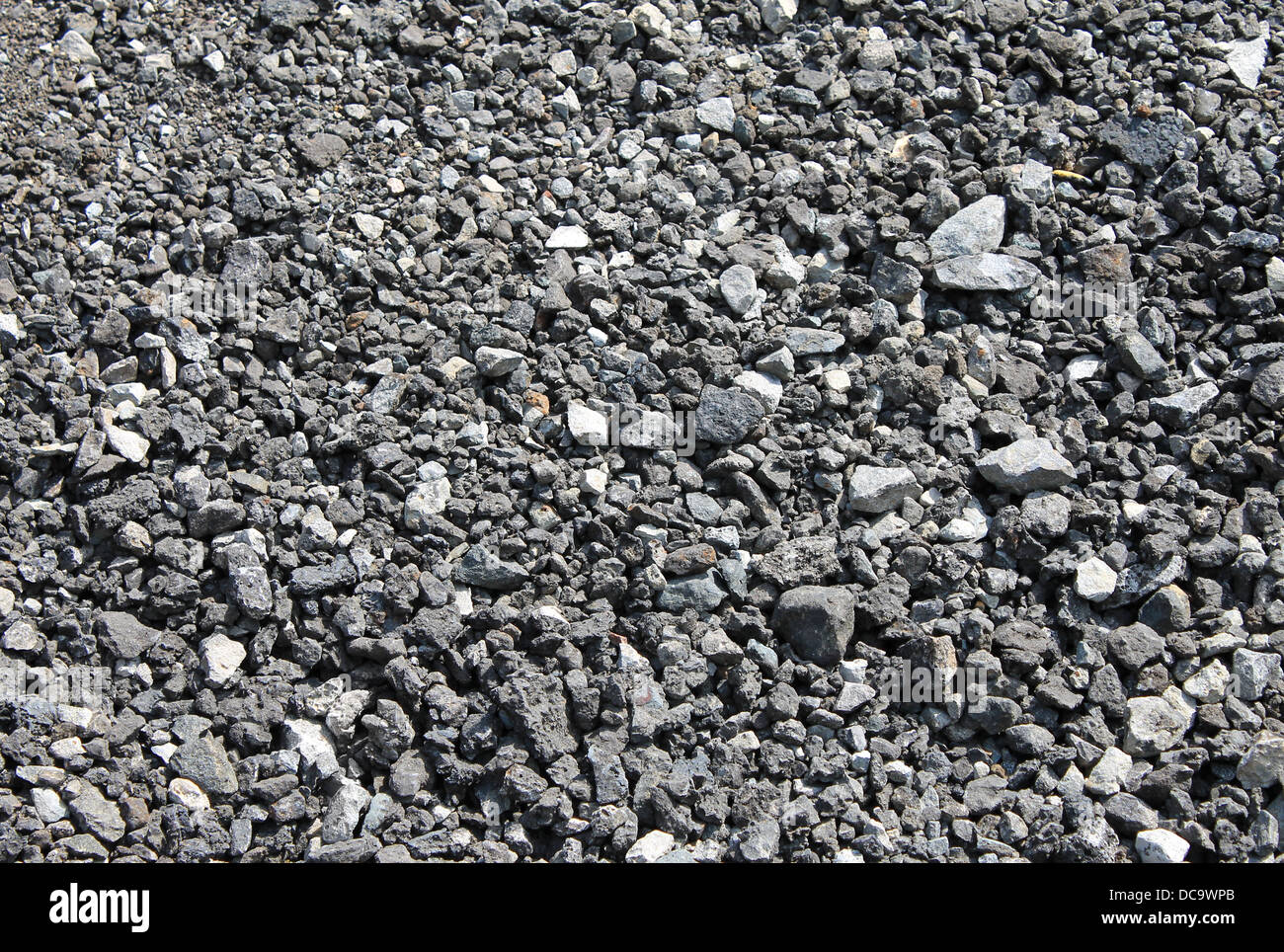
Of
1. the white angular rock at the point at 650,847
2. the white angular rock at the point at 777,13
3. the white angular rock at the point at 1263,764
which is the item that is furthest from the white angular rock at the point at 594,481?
the white angular rock at the point at 777,13

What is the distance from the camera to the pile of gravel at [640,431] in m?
3.33

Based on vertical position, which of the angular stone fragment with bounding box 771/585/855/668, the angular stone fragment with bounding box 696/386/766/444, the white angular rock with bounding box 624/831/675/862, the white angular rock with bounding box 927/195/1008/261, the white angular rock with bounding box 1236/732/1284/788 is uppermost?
the white angular rock with bounding box 927/195/1008/261

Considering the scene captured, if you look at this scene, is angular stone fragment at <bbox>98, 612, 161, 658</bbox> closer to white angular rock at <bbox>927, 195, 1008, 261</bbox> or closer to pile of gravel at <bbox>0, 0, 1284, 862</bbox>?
pile of gravel at <bbox>0, 0, 1284, 862</bbox>

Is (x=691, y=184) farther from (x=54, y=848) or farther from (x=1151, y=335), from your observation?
(x=54, y=848)

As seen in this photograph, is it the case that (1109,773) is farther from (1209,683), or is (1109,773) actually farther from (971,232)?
(971,232)

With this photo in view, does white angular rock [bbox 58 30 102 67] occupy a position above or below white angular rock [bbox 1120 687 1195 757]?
above

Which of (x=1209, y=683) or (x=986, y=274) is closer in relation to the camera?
(x=1209, y=683)

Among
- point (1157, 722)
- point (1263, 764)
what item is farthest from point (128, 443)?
point (1263, 764)

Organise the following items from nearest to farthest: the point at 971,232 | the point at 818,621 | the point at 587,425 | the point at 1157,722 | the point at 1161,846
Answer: the point at 1161,846
the point at 1157,722
the point at 818,621
the point at 587,425
the point at 971,232

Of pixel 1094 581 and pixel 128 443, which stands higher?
pixel 128 443

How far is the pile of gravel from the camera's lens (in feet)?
10.9

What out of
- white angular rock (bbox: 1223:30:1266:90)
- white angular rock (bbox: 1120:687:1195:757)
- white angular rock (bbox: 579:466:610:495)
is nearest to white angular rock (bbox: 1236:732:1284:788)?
white angular rock (bbox: 1120:687:1195:757)

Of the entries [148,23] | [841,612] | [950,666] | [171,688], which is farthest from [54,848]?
[148,23]

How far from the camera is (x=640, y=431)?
396 centimetres
